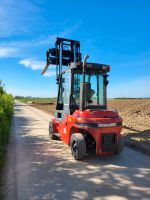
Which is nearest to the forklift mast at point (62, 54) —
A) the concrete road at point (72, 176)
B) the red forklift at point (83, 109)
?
the red forklift at point (83, 109)

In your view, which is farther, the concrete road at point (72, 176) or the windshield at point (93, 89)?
the windshield at point (93, 89)

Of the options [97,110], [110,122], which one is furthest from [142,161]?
[97,110]

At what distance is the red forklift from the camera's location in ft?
22.9

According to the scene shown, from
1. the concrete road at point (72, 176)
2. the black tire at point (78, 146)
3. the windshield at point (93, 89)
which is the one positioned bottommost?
the concrete road at point (72, 176)

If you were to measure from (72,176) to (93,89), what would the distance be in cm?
303

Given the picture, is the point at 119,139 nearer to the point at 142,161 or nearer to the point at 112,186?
the point at 142,161

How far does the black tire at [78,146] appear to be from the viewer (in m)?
7.00

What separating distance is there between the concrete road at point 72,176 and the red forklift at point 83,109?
49 cm

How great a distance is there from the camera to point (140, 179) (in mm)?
5809

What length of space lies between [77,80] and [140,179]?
11.5ft

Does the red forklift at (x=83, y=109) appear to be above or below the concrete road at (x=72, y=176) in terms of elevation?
above

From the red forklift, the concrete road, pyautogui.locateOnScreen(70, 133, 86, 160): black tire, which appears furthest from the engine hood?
the concrete road

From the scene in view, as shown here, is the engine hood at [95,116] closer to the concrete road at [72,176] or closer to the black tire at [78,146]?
the black tire at [78,146]

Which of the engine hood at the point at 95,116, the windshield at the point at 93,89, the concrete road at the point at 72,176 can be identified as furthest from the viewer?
the windshield at the point at 93,89
